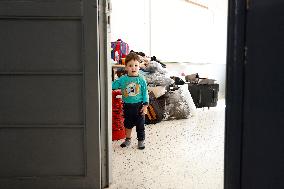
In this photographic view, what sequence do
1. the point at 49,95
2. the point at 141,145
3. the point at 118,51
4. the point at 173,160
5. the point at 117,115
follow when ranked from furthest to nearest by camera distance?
the point at 118,51 < the point at 117,115 < the point at 141,145 < the point at 173,160 < the point at 49,95

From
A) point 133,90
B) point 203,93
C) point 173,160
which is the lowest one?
point 173,160

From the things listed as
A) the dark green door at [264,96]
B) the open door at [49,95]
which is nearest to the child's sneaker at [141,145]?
the open door at [49,95]

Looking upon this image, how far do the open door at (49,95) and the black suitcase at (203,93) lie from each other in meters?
3.73

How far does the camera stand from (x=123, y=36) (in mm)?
5109

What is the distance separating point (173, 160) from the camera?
248 cm

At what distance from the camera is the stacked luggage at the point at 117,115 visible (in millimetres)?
3002

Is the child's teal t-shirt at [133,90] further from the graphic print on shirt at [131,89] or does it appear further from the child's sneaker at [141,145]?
the child's sneaker at [141,145]

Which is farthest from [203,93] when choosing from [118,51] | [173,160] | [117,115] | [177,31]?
[173,160]

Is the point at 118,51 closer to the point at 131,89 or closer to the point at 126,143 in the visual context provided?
the point at 131,89

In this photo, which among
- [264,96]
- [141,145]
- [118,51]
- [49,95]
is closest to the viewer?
[264,96]

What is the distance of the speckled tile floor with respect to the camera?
2.00 metres

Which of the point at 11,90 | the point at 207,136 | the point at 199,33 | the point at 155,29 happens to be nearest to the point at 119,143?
the point at 207,136

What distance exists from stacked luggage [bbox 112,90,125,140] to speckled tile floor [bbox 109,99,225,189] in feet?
0.41

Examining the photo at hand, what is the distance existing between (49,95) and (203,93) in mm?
3943
